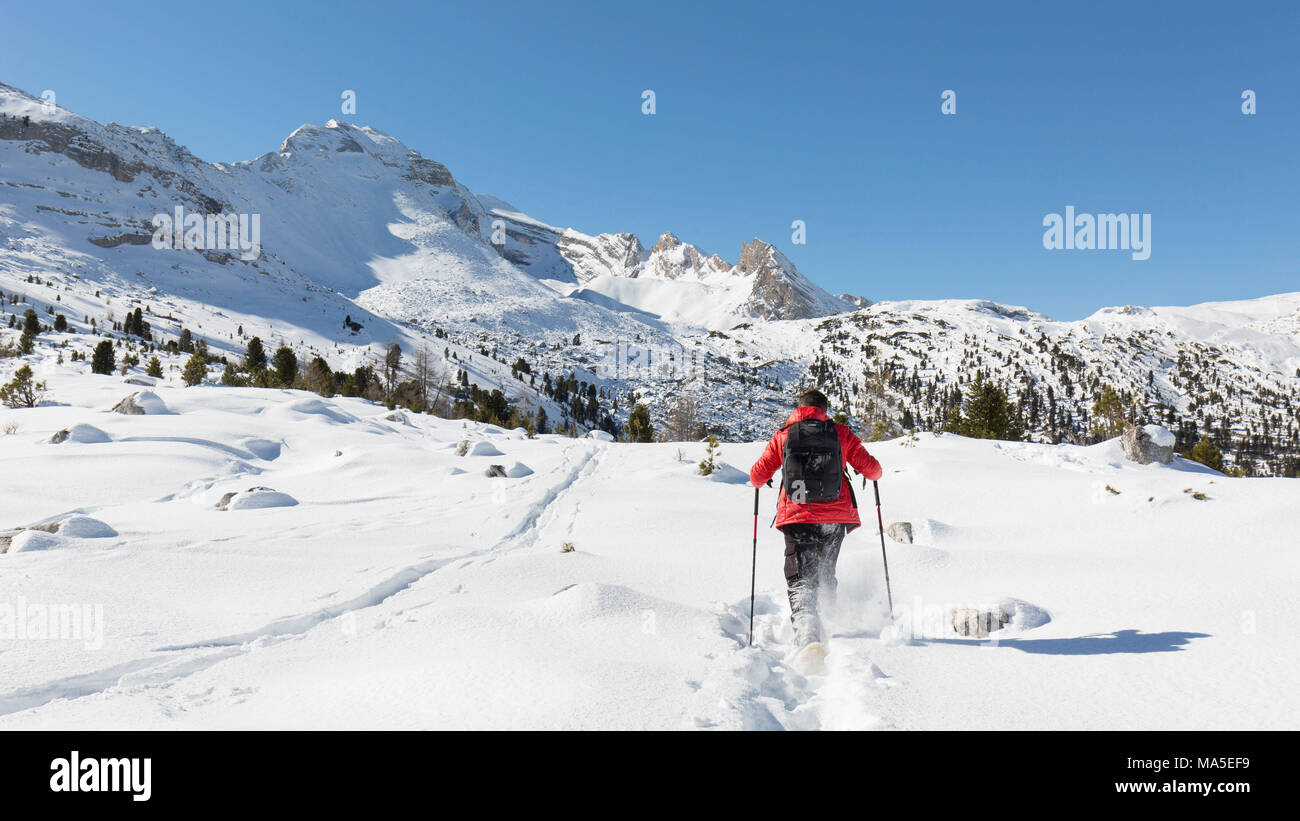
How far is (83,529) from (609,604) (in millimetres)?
7559

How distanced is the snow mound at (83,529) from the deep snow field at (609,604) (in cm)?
4

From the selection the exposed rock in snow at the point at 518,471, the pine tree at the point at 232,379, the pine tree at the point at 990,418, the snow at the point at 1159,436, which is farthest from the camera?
the pine tree at the point at 990,418

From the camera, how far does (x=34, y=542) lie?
7.36 metres

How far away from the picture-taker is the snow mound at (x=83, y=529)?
7.96 meters

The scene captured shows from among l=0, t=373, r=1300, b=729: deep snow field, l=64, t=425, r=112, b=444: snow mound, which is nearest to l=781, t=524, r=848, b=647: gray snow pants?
l=0, t=373, r=1300, b=729: deep snow field

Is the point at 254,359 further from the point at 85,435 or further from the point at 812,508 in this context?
the point at 812,508

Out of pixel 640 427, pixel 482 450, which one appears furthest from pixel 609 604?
pixel 640 427

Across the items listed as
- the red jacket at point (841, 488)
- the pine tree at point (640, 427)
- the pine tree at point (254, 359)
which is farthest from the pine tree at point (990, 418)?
the pine tree at point (254, 359)

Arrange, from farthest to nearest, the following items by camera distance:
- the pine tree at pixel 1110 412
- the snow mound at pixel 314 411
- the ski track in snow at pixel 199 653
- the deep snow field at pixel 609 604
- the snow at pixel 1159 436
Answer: the pine tree at pixel 1110 412 → the snow mound at pixel 314 411 → the snow at pixel 1159 436 → the ski track in snow at pixel 199 653 → the deep snow field at pixel 609 604

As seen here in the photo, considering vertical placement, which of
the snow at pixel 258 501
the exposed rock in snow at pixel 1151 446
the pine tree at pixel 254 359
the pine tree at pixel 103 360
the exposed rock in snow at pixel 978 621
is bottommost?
the exposed rock in snow at pixel 978 621

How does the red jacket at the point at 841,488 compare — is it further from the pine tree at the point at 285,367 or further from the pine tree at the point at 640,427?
the pine tree at the point at 285,367

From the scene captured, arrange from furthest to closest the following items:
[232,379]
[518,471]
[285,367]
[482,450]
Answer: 1. [285,367]
2. [232,379]
3. [482,450]
4. [518,471]

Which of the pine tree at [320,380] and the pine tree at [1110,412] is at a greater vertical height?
the pine tree at [320,380]
